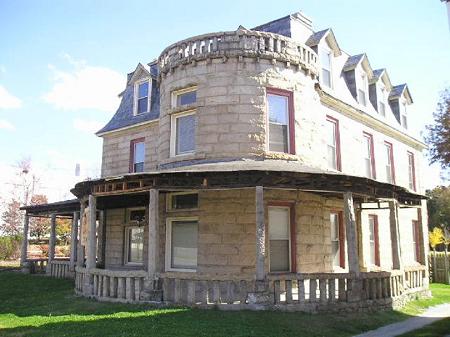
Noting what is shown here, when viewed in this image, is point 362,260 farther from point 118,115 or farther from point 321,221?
point 118,115

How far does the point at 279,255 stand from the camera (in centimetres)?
1357

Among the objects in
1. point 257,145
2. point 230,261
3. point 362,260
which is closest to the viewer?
point 230,261

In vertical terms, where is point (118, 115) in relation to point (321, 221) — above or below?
above

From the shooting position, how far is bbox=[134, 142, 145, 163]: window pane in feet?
63.7

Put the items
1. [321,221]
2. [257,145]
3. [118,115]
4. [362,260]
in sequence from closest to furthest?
[257,145] < [321,221] < [362,260] < [118,115]

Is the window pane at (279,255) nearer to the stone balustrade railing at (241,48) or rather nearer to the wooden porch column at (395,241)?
the wooden porch column at (395,241)

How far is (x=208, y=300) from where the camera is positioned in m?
11.0

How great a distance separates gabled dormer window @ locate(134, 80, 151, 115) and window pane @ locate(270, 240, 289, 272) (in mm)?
9586

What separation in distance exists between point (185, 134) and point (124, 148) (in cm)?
629

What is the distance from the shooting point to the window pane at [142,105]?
19.8m

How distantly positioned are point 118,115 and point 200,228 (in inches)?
404

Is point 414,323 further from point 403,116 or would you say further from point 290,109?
point 403,116

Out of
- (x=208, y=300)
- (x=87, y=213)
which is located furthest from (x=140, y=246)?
(x=208, y=300)

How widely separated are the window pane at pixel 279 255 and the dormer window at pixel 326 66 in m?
7.35
